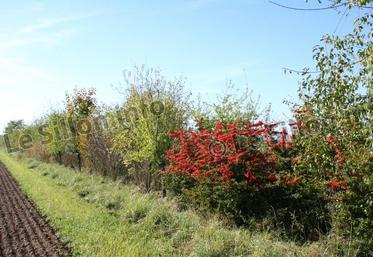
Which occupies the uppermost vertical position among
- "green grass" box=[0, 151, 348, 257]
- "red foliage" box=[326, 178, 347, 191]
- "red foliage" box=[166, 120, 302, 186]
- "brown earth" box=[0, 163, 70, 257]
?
"red foliage" box=[166, 120, 302, 186]

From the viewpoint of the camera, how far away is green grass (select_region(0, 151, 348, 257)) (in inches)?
295

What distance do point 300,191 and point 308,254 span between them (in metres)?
2.03

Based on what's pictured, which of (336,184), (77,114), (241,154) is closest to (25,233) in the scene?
(241,154)

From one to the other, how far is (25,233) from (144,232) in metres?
3.09

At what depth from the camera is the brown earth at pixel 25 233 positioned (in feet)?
27.5

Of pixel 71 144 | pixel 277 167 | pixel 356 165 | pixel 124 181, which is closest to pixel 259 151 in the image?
pixel 277 167

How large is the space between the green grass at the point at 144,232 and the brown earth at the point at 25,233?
0.28 metres

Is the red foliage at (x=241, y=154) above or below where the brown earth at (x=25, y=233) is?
above

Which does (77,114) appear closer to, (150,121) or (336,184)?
(150,121)

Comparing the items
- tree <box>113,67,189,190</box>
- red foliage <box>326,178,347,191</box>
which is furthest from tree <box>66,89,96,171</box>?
red foliage <box>326,178,347,191</box>

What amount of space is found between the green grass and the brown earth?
0.92ft

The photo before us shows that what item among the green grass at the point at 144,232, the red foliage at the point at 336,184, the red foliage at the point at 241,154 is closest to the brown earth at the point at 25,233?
the green grass at the point at 144,232

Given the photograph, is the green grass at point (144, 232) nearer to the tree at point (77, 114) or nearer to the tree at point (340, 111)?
the tree at point (340, 111)

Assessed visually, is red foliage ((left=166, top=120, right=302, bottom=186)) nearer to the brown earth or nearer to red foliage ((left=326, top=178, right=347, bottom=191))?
red foliage ((left=326, top=178, right=347, bottom=191))
